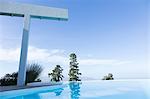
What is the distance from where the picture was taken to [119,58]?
510 inches

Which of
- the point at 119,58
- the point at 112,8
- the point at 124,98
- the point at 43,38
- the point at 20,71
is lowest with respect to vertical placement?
the point at 124,98

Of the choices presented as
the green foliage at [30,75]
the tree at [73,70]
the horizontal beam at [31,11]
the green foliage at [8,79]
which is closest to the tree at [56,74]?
the tree at [73,70]

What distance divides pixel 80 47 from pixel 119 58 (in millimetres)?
2632

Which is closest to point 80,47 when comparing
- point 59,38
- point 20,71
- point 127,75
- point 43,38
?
point 59,38

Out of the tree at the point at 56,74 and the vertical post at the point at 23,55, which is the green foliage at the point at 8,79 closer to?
the vertical post at the point at 23,55

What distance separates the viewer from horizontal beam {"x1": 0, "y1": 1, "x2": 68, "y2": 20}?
22.7ft

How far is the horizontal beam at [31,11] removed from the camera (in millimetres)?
6914

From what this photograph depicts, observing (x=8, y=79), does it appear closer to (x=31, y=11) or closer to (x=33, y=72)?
(x=33, y=72)

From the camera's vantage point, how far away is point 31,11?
734 cm

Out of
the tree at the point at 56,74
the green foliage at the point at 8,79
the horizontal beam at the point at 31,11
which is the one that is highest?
the horizontal beam at the point at 31,11

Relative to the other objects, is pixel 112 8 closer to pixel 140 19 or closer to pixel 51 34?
pixel 140 19

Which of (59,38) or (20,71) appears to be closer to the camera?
(20,71)

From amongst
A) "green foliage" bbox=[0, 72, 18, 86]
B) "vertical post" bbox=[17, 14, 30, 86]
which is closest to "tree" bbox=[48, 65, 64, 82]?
"green foliage" bbox=[0, 72, 18, 86]

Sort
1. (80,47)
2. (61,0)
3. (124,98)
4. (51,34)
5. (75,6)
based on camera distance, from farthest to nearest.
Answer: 1. (80,47)
2. (51,34)
3. (75,6)
4. (61,0)
5. (124,98)
